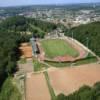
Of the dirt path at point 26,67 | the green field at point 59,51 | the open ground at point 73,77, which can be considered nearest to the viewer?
the open ground at point 73,77

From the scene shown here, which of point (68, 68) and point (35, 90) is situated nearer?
point (35, 90)

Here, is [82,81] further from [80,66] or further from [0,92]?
[0,92]

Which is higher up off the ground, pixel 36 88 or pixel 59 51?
pixel 36 88

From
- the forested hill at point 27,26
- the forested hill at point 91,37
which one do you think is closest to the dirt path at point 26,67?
the forested hill at point 91,37

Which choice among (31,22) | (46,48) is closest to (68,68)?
(46,48)

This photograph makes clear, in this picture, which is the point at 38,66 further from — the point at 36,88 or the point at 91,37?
the point at 91,37

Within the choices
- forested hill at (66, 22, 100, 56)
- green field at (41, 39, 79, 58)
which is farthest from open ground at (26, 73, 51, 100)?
forested hill at (66, 22, 100, 56)

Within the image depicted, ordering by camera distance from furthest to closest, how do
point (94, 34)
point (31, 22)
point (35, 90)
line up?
point (31, 22) → point (94, 34) → point (35, 90)

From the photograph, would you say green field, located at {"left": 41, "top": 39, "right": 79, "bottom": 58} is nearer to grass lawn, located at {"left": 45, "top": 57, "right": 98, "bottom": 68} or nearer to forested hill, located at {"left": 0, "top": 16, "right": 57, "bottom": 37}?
grass lawn, located at {"left": 45, "top": 57, "right": 98, "bottom": 68}

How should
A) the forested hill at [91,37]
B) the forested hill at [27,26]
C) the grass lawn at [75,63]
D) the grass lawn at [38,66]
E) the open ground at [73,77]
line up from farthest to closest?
the forested hill at [27,26]
the forested hill at [91,37]
the grass lawn at [75,63]
the grass lawn at [38,66]
the open ground at [73,77]

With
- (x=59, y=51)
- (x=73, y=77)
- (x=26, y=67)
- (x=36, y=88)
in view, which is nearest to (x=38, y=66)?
(x=26, y=67)

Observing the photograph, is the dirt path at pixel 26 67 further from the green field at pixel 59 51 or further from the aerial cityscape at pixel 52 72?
the green field at pixel 59 51
